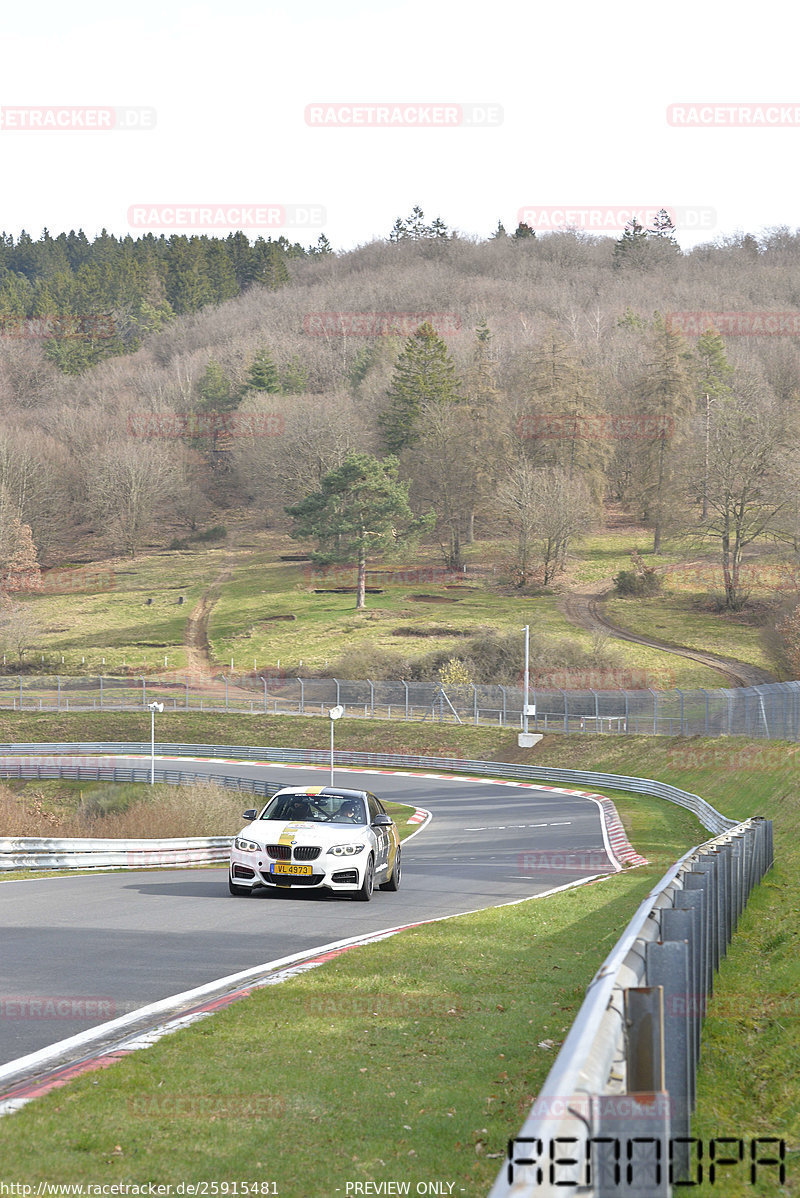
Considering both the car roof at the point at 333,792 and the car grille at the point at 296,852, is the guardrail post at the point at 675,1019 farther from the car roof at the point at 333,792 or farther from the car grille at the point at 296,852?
the car roof at the point at 333,792

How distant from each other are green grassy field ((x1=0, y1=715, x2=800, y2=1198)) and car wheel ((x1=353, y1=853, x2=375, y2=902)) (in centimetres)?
304

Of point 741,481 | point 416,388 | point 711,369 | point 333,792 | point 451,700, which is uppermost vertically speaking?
point 711,369

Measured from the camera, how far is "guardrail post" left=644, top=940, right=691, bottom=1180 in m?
4.88

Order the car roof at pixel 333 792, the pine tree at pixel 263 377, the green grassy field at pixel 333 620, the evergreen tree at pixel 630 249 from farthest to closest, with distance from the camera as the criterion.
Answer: the evergreen tree at pixel 630 249 < the pine tree at pixel 263 377 < the green grassy field at pixel 333 620 < the car roof at pixel 333 792

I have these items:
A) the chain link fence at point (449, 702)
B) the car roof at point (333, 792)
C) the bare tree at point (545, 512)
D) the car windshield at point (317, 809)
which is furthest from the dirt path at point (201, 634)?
the car windshield at point (317, 809)

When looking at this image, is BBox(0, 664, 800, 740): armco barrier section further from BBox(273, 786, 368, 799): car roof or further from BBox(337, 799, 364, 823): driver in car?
BBox(337, 799, 364, 823): driver in car

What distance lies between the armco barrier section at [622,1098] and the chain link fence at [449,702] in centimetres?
3182

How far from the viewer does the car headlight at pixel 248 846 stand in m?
15.4

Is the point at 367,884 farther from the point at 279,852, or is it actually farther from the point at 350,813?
the point at 279,852

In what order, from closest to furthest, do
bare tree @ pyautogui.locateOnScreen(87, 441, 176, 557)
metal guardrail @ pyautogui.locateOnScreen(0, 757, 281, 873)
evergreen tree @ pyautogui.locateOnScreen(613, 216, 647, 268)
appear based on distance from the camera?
metal guardrail @ pyautogui.locateOnScreen(0, 757, 281, 873) < bare tree @ pyautogui.locateOnScreen(87, 441, 176, 557) < evergreen tree @ pyautogui.locateOnScreen(613, 216, 647, 268)

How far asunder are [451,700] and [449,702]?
1.23 meters

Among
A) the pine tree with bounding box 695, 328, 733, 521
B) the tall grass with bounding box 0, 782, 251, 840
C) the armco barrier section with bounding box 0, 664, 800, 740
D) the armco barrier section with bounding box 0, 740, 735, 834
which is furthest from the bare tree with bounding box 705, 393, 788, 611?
the tall grass with bounding box 0, 782, 251, 840

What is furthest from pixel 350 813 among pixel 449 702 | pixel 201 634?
pixel 201 634

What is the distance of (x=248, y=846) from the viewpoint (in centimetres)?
1547
